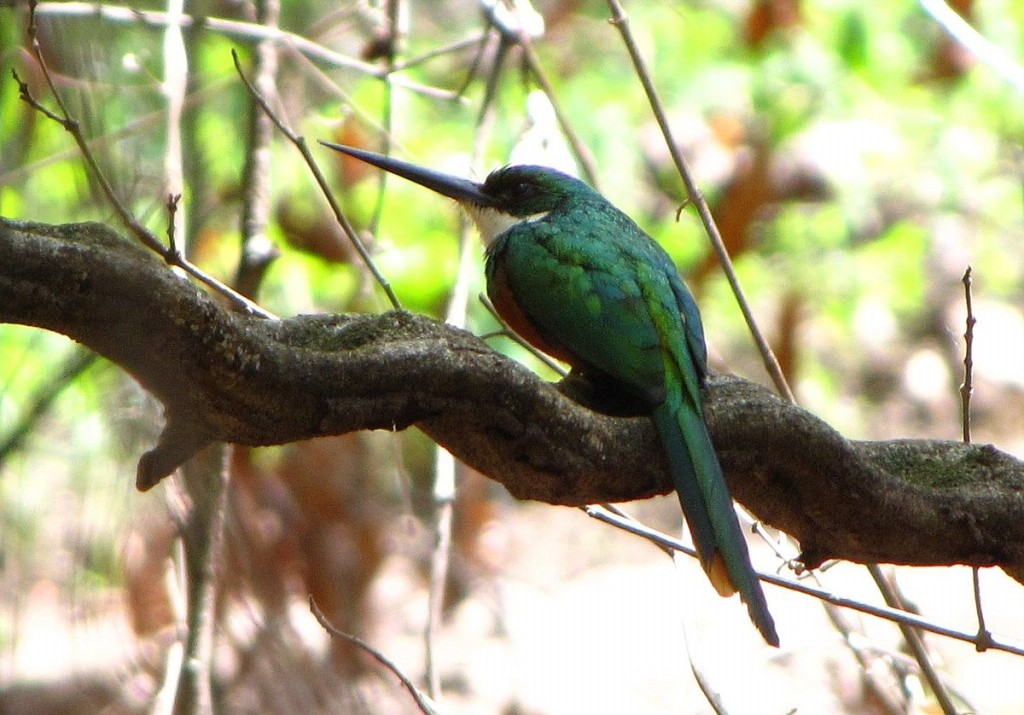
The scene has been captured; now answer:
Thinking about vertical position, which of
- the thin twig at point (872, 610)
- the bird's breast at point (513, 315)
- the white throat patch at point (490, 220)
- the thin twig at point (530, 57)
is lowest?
the thin twig at point (872, 610)

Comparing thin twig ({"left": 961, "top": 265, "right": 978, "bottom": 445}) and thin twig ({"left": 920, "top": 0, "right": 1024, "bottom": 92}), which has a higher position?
thin twig ({"left": 920, "top": 0, "right": 1024, "bottom": 92})

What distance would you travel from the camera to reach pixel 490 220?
2.95 m

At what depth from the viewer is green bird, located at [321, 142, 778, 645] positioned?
1.79 m

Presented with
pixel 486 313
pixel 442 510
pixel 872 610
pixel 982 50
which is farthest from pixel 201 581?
pixel 486 313

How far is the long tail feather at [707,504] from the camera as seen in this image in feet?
5.81

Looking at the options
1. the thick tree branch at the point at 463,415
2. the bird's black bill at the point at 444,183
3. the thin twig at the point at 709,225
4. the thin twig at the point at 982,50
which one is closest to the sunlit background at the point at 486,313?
the thin twig at the point at 982,50

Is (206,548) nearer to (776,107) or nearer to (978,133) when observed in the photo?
(776,107)

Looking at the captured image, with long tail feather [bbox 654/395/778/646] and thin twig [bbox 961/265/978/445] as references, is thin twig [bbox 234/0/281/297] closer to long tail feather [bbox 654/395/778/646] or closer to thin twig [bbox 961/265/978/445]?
long tail feather [bbox 654/395/778/646]

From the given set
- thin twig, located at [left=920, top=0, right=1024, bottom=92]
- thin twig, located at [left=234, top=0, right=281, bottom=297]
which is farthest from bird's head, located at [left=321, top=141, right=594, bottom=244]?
thin twig, located at [left=920, top=0, right=1024, bottom=92]

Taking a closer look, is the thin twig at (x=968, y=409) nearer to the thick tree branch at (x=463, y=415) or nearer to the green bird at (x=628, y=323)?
the thick tree branch at (x=463, y=415)

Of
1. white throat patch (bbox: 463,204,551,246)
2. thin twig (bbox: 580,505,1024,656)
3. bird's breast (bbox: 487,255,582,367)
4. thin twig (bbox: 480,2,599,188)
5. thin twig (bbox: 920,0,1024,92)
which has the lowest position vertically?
thin twig (bbox: 580,505,1024,656)

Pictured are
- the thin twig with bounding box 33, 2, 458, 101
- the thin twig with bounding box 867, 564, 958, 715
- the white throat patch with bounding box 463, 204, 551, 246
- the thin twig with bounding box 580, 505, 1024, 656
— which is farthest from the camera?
the white throat patch with bounding box 463, 204, 551, 246

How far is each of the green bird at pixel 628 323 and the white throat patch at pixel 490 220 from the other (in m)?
0.12

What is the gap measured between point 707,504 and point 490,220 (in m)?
1.31
